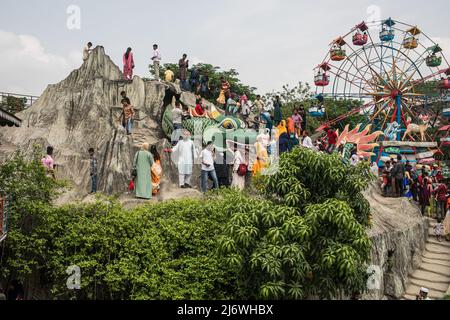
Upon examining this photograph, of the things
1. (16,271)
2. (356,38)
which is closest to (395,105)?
(356,38)

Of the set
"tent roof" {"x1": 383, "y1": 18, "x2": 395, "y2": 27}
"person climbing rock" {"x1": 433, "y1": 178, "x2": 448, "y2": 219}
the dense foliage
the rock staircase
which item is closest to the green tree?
the dense foliage

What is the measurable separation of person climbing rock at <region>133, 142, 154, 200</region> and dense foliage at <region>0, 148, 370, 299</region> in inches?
36.6

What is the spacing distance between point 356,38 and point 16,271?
736 inches

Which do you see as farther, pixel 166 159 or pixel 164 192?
pixel 166 159

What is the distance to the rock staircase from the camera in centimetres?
1205

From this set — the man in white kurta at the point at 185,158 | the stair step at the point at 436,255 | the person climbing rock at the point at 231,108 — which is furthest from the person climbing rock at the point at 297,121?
the stair step at the point at 436,255

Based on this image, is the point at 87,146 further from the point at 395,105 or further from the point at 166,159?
the point at 395,105

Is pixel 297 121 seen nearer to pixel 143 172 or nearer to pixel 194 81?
pixel 194 81

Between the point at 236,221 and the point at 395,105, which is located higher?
the point at 395,105

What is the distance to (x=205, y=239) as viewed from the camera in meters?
10.7

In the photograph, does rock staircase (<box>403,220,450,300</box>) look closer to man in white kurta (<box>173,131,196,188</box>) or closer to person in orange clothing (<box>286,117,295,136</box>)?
person in orange clothing (<box>286,117,295,136</box>)

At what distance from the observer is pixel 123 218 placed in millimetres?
10562
